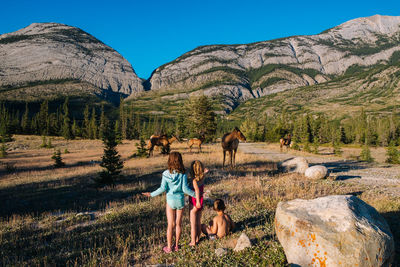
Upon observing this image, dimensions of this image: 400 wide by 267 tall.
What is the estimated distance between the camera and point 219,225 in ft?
17.2

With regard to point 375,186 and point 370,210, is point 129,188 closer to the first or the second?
point 370,210

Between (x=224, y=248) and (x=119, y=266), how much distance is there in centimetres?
221

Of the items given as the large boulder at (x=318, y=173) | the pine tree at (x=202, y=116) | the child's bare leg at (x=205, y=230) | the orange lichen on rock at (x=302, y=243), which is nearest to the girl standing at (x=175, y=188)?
the child's bare leg at (x=205, y=230)

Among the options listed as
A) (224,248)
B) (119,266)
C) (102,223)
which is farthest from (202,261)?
(102,223)

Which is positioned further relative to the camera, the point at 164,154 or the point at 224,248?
the point at 164,154

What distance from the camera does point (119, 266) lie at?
14.0 feet

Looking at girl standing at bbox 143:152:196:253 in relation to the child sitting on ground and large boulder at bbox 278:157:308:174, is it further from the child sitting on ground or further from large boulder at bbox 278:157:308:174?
large boulder at bbox 278:157:308:174

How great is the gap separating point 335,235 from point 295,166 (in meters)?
11.3

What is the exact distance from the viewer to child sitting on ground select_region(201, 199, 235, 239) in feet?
17.1

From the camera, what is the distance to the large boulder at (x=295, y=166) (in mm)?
13812

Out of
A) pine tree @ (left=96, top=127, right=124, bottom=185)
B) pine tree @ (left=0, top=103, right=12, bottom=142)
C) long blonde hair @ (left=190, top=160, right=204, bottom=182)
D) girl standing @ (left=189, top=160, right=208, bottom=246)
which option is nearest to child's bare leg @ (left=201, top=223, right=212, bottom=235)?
girl standing @ (left=189, top=160, right=208, bottom=246)

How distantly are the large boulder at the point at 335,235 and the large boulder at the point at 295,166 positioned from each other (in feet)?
32.7

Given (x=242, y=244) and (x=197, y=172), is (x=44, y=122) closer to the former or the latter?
(x=197, y=172)

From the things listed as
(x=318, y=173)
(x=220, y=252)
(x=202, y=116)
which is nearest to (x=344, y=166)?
(x=318, y=173)
